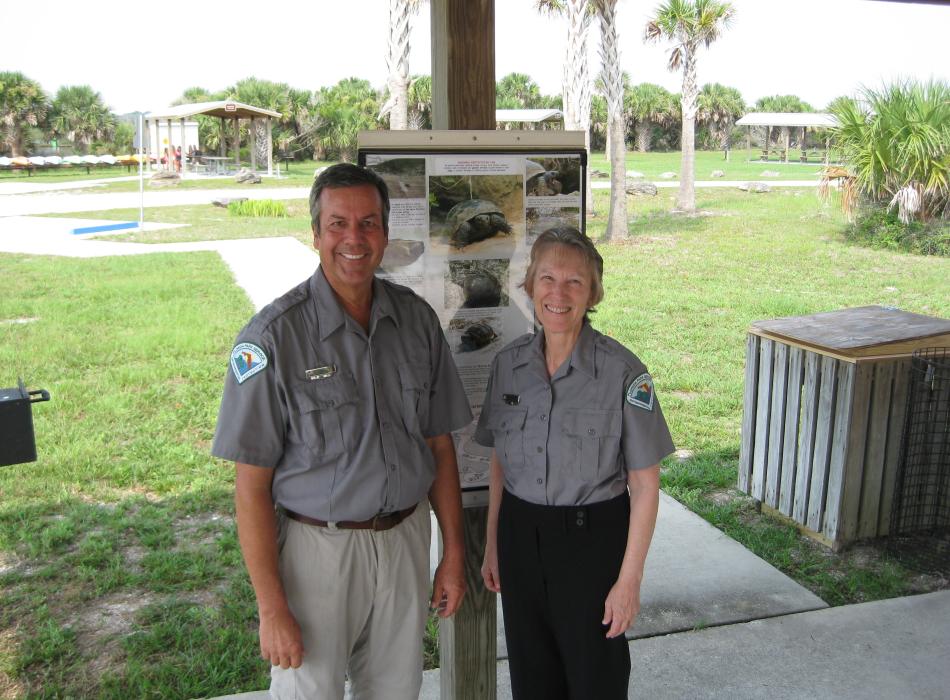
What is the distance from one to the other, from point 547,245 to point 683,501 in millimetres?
3191

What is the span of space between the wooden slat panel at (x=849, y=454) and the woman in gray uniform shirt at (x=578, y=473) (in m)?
2.18

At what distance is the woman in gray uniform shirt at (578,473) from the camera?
1952 millimetres

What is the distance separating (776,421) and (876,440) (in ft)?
1.57

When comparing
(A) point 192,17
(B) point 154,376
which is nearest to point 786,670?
(B) point 154,376

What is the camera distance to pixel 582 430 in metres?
1.97

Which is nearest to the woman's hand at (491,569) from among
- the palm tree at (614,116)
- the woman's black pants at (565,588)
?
the woman's black pants at (565,588)

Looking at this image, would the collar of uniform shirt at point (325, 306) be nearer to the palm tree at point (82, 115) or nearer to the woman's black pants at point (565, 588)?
the woman's black pants at point (565, 588)

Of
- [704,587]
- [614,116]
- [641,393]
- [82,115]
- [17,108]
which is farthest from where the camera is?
[82,115]

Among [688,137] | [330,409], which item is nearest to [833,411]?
[330,409]

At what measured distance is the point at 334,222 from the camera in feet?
5.95

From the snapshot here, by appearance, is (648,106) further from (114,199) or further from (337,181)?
(337,181)

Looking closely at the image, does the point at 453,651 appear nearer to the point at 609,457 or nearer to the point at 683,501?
the point at 609,457

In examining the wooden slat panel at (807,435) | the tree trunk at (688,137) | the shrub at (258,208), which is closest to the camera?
the wooden slat panel at (807,435)

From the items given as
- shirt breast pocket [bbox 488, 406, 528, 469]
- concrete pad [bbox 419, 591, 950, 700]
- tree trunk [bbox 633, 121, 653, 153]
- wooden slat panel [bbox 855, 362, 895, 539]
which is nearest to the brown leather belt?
shirt breast pocket [bbox 488, 406, 528, 469]
